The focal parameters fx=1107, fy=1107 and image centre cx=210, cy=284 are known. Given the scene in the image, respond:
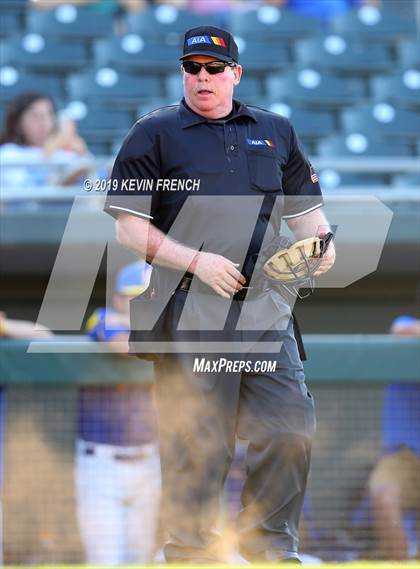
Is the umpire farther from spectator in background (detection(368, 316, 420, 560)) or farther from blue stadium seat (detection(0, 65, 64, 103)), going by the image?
blue stadium seat (detection(0, 65, 64, 103))

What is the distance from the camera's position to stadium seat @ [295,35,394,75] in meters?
9.82

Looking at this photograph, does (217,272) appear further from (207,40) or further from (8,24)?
(8,24)

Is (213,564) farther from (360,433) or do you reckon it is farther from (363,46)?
(363,46)

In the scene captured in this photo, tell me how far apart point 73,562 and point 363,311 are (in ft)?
9.09

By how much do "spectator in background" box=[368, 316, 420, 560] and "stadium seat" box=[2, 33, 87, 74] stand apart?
17.6ft

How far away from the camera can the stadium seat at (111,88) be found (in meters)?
9.02

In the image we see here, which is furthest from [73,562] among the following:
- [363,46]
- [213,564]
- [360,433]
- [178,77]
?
[363,46]

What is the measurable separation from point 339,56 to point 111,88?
218 cm

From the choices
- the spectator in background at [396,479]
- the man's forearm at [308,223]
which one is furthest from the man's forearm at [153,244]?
the spectator in background at [396,479]

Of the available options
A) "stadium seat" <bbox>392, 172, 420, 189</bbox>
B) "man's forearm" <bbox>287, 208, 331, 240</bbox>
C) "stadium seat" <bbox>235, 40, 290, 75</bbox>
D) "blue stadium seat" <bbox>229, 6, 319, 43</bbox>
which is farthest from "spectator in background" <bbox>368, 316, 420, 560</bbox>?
"blue stadium seat" <bbox>229, 6, 319, 43</bbox>

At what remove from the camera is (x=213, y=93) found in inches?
138

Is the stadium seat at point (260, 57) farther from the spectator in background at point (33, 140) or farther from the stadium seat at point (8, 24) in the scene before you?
the spectator in background at point (33, 140)

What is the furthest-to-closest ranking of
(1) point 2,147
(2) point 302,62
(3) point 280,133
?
(2) point 302,62
(1) point 2,147
(3) point 280,133

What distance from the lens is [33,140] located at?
6.92 metres
